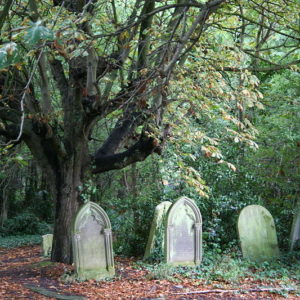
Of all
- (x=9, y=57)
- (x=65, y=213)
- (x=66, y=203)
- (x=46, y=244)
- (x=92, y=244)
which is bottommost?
(x=46, y=244)

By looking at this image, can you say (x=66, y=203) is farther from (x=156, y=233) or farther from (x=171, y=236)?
(x=171, y=236)

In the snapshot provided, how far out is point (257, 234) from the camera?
29.7 ft

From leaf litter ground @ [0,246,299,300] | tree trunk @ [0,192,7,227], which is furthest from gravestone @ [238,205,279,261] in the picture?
tree trunk @ [0,192,7,227]

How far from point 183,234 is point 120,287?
81.3 inches

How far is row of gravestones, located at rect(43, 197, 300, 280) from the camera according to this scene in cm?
736

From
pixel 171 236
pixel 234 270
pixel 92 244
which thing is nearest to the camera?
pixel 234 270

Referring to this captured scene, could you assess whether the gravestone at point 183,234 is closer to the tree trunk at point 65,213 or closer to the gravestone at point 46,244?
the tree trunk at point 65,213

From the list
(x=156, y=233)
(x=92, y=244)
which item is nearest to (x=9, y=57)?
(x=92, y=244)

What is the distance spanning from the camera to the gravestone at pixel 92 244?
23.9ft

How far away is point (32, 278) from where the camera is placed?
7.33 metres

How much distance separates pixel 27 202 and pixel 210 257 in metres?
14.1

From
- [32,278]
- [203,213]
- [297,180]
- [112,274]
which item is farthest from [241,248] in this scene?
[32,278]

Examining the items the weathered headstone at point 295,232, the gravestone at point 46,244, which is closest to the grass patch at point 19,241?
the gravestone at point 46,244

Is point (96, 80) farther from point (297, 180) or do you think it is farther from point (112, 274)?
point (297, 180)
